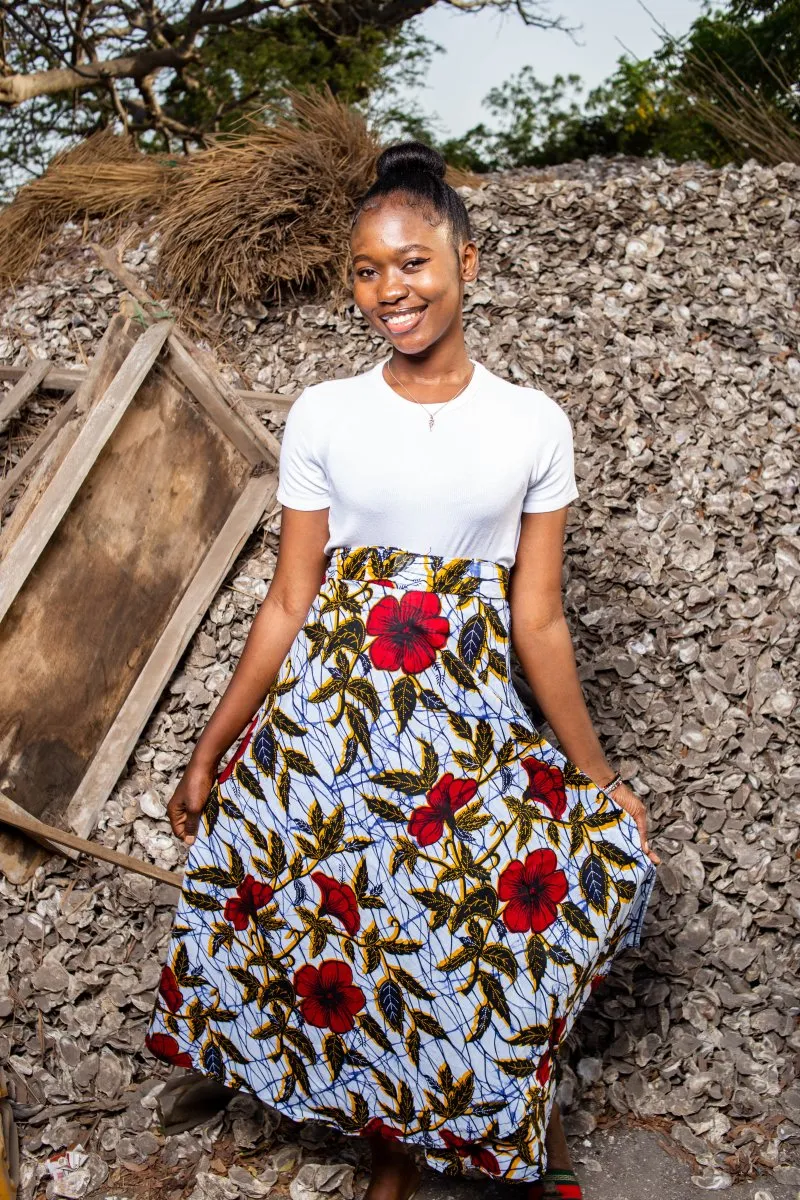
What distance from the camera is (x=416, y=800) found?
1.85m

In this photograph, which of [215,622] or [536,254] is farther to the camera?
[536,254]

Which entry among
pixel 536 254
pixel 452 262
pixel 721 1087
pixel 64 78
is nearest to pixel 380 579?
pixel 452 262

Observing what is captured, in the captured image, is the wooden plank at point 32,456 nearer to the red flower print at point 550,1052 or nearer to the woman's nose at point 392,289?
the woman's nose at point 392,289

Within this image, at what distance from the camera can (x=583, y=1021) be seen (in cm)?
275

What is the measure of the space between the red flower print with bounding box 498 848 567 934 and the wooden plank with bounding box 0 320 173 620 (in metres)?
1.68

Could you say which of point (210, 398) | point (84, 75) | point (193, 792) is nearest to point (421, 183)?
point (193, 792)

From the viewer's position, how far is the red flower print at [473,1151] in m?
1.90

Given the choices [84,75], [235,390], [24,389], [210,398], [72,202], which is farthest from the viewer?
[84,75]

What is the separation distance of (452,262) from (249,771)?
3.29 ft

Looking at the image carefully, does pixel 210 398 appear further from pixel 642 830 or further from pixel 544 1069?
pixel 544 1069

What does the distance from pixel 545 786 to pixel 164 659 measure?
1698 mm

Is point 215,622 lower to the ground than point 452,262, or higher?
lower

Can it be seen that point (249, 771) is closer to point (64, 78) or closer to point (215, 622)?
point (215, 622)

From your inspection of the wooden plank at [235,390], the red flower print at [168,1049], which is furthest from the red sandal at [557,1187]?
the wooden plank at [235,390]
